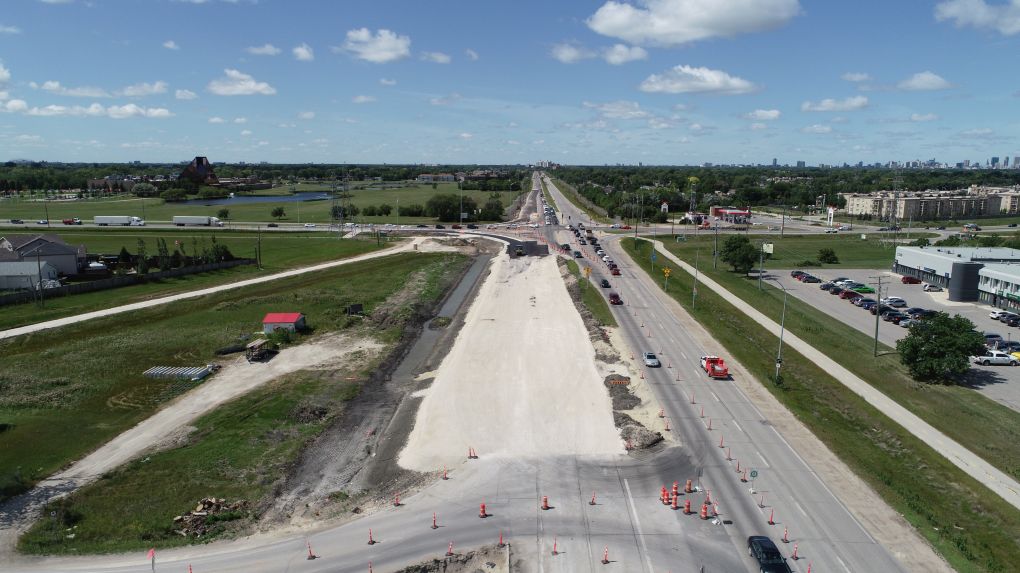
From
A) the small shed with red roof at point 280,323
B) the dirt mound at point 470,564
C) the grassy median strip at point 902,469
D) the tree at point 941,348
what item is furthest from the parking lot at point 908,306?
the small shed with red roof at point 280,323

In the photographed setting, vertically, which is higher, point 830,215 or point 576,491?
point 830,215

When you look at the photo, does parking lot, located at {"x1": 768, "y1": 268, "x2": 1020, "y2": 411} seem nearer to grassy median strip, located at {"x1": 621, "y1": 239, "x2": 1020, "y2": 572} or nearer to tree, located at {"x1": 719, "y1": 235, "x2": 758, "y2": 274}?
tree, located at {"x1": 719, "y1": 235, "x2": 758, "y2": 274}

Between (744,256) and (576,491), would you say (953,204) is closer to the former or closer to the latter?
(744,256)

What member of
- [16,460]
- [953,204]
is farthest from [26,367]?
[953,204]

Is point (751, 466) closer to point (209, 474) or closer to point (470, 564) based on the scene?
point (470, 564)

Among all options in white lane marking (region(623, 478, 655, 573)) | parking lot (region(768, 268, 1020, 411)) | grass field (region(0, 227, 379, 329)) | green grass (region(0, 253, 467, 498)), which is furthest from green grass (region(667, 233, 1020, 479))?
grass field (region(0, 227, 379, 329))

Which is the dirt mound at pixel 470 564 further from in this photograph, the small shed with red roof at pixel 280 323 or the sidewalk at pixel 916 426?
the small shed with red roof at pixel 280 323

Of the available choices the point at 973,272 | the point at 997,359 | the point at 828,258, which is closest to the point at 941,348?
the point at 997,359
